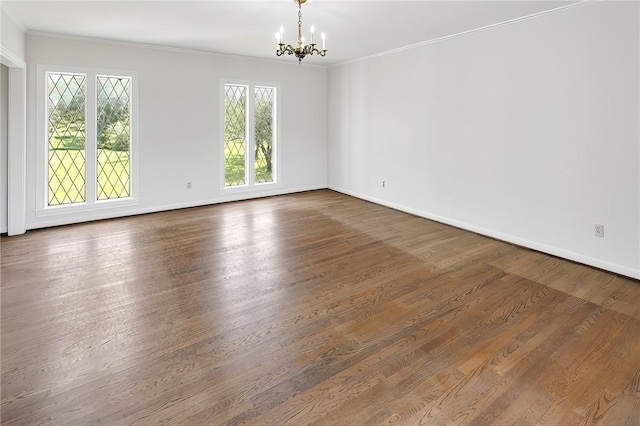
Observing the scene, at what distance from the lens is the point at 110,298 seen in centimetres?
279

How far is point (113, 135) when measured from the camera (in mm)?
5172

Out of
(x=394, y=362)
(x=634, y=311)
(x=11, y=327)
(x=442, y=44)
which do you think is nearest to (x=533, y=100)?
(x=442, y=44)

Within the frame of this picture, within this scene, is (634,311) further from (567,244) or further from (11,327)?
(11,327)

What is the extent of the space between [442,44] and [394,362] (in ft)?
13.8

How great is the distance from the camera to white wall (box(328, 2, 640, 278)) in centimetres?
325

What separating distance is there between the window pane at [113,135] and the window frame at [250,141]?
136cm

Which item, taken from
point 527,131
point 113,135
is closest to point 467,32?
point 527,131

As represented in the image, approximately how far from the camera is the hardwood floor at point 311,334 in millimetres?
1719

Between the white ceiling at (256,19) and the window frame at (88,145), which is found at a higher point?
the white ceiling at (256,19)

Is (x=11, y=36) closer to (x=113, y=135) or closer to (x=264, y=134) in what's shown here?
(x=113, y=135)

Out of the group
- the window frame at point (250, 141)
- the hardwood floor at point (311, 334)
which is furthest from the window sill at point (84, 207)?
the window frame at point (250, 141)

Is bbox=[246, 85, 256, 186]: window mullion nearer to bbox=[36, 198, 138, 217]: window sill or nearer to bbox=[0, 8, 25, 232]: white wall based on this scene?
bbox=[36, 198, 138, 217]: window sill

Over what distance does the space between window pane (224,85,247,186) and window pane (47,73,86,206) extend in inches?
79.4

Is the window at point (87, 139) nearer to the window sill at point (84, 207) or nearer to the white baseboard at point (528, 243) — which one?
the window sill at point (84, 207)
